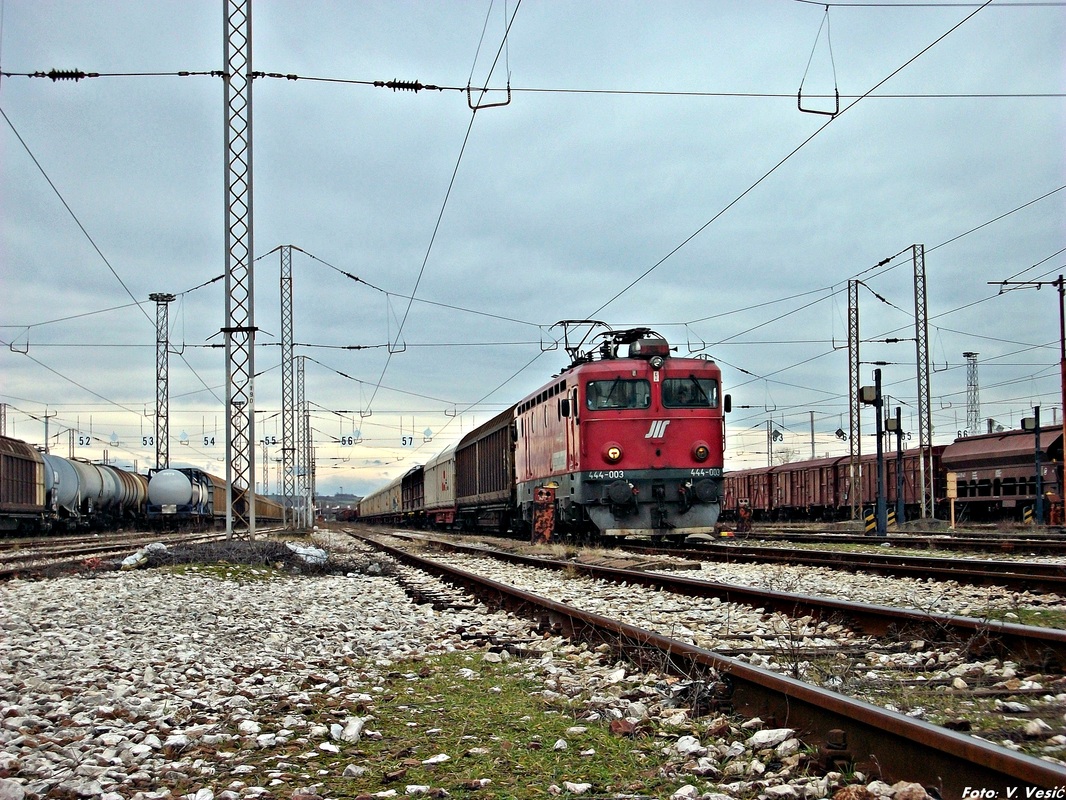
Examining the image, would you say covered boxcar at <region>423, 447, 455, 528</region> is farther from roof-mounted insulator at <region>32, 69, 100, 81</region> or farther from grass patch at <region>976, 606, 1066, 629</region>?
grass patch at <region>976, 606, 1066, 629</region>

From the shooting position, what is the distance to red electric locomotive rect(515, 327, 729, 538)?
58.9 feet

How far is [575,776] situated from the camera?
3.93 m

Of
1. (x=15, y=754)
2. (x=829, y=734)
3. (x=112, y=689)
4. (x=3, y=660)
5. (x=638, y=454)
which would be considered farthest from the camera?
(x=638, y=454)

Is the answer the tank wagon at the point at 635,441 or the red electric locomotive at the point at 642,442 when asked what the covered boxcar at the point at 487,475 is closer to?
the tank wagon at the point at 635,441

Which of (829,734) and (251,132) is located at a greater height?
(251,132)

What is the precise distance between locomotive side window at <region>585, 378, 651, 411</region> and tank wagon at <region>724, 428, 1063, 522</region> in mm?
11625

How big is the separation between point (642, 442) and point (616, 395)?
103 centimetres

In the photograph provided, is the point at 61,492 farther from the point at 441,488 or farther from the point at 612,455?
the point at 612,455

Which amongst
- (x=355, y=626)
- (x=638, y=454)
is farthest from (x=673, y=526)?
(x=355, y=626)

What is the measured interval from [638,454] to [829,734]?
1442 cm

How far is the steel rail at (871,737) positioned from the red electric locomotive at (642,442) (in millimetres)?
12079

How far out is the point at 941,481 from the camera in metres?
37.3

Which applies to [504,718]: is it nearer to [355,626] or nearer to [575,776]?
[575,776]

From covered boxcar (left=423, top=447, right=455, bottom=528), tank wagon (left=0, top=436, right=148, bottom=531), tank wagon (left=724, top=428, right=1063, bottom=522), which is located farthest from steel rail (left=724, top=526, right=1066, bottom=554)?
tank wagon (left=0, top=436, right=148, bottom=531)
